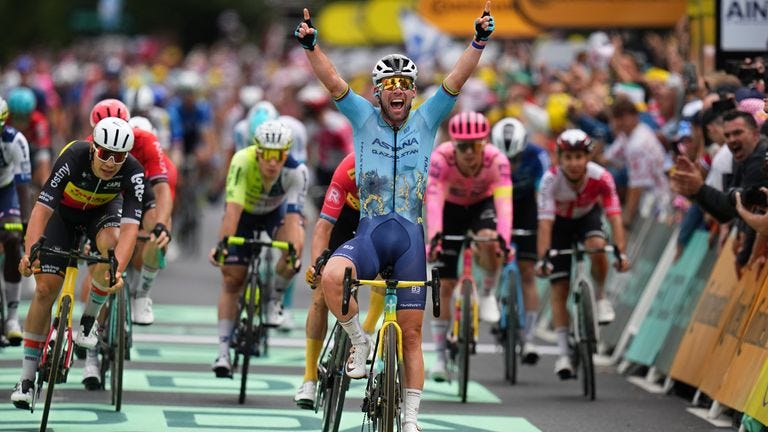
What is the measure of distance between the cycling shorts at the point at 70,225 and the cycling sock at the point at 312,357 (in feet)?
5.12

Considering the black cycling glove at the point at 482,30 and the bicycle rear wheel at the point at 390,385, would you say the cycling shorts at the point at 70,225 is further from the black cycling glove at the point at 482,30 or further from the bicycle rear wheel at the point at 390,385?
the black cycling glove at the point at 482,30

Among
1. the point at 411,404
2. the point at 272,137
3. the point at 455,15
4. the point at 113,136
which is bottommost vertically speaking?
the point at 411,404

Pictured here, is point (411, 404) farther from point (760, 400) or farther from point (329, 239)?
point (760, 400)

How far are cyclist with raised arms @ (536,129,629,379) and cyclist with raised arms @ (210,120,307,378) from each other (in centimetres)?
198

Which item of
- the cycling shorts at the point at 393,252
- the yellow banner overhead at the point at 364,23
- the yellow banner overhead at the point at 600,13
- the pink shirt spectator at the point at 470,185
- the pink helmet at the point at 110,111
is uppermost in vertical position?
the yellow banner overhead at the point at 364,23

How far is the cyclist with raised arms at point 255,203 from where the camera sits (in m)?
13.7

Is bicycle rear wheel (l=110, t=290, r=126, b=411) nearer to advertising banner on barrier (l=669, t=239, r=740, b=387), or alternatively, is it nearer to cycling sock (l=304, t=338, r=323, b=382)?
cycling sock (l=304, t=338, r=323, b=382)

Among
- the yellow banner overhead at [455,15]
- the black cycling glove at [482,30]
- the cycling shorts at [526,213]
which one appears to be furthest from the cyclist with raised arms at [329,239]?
the yellow banner overhead at [455,15]

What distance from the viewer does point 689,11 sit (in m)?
18.7

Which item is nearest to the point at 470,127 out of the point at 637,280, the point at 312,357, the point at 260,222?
the point at 260,222

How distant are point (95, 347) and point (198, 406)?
844 millimetres

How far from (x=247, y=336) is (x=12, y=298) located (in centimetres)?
264

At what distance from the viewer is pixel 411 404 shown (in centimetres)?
1027

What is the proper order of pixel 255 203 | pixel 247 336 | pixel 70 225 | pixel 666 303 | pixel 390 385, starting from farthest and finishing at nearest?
1. pixel 666 303
2. pixel 255 203
3. pixel 247 336
4. pixel 70 225
5. pixel 390 385
